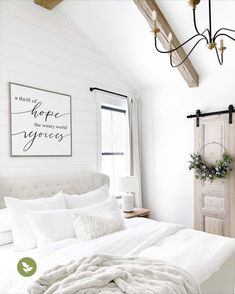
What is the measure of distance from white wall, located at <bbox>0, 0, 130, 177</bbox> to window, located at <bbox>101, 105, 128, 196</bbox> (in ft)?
1.07

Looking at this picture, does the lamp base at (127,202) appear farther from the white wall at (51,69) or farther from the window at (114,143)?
the white wall at (51,69)

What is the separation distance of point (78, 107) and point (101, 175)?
1.03m

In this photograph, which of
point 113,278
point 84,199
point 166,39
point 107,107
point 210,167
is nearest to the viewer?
point 113,278

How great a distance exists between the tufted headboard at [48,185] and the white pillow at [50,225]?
1.67 ft

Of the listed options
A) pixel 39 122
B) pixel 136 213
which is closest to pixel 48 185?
pixel 39 122

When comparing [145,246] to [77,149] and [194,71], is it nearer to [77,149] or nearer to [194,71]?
[77,149]

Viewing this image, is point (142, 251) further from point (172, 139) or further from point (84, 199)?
point (172, 139)

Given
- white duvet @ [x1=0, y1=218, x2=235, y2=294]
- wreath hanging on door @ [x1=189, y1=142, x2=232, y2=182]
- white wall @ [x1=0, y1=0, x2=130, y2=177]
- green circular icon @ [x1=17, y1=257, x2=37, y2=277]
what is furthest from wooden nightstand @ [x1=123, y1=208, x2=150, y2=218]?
green circular icon @ [x1=17, y1=257, x2=37, y2=277]

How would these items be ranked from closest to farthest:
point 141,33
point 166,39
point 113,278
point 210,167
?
point 113,278 < point 166,39 < point 141,33 < point 210,167

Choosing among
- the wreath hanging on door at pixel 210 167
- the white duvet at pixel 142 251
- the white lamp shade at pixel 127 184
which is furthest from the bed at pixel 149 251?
the wreath hanging on door at pixel 210 167

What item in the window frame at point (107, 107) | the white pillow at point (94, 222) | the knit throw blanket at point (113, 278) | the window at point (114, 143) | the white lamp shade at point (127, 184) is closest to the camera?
the knit throw blanket at point (113, 278)

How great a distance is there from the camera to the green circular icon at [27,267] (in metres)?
1.59

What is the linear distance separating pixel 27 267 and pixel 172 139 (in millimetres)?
3334

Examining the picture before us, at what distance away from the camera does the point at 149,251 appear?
7.23ft
